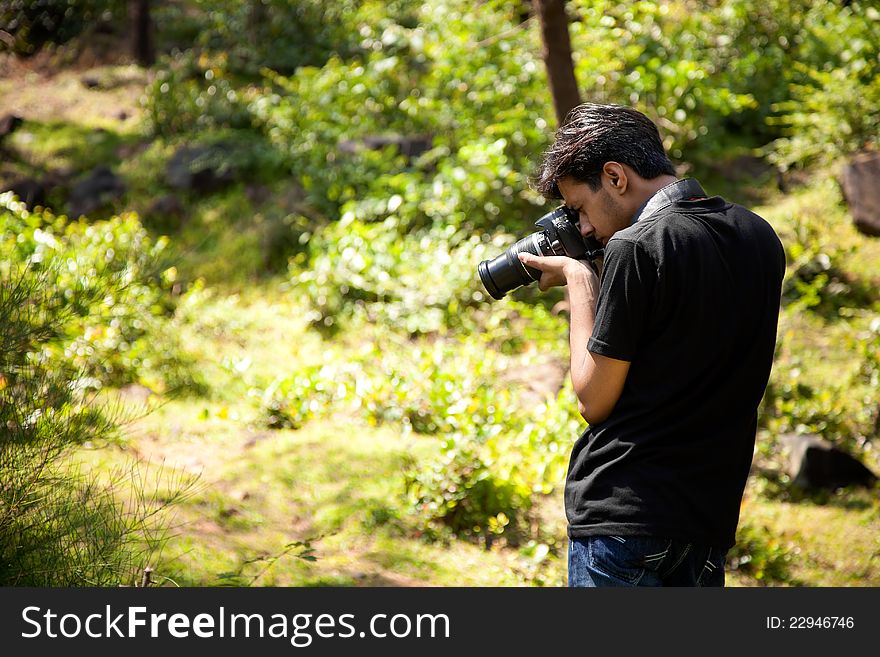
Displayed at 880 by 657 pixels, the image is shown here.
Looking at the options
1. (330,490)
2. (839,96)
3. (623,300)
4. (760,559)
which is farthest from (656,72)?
(623,300)

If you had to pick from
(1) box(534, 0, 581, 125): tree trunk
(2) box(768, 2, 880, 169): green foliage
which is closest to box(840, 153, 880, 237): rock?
(2) box(768, 2, 880, 169): green foliage

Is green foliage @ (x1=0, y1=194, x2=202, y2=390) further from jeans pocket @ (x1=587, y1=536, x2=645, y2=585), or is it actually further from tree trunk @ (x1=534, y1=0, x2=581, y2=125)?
jeans pocket @ (x1=587, y1=536, x2=645, y2=585)

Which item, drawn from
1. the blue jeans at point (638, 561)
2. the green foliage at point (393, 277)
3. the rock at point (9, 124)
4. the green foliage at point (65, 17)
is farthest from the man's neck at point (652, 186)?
the green foliage at point (65, 17)

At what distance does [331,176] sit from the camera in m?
8.29

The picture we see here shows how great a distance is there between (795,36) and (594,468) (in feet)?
26.7

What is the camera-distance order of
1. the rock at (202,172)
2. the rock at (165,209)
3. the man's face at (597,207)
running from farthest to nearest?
the rock at (202,172)
the rock at (165,209)
the man's face at (597,207)

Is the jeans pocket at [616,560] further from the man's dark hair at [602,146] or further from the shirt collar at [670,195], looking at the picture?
the man's dark hair at [602,146]

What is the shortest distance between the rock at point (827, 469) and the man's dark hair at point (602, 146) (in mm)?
3371

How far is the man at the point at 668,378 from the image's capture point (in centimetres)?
175

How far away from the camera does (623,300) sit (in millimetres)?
1737

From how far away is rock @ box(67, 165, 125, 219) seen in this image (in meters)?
9.35

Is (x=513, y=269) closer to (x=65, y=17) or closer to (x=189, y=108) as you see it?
(x=189, y=108)

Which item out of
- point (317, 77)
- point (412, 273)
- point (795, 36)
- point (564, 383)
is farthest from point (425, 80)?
point (564, 383)

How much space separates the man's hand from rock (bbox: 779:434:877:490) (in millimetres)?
3243
